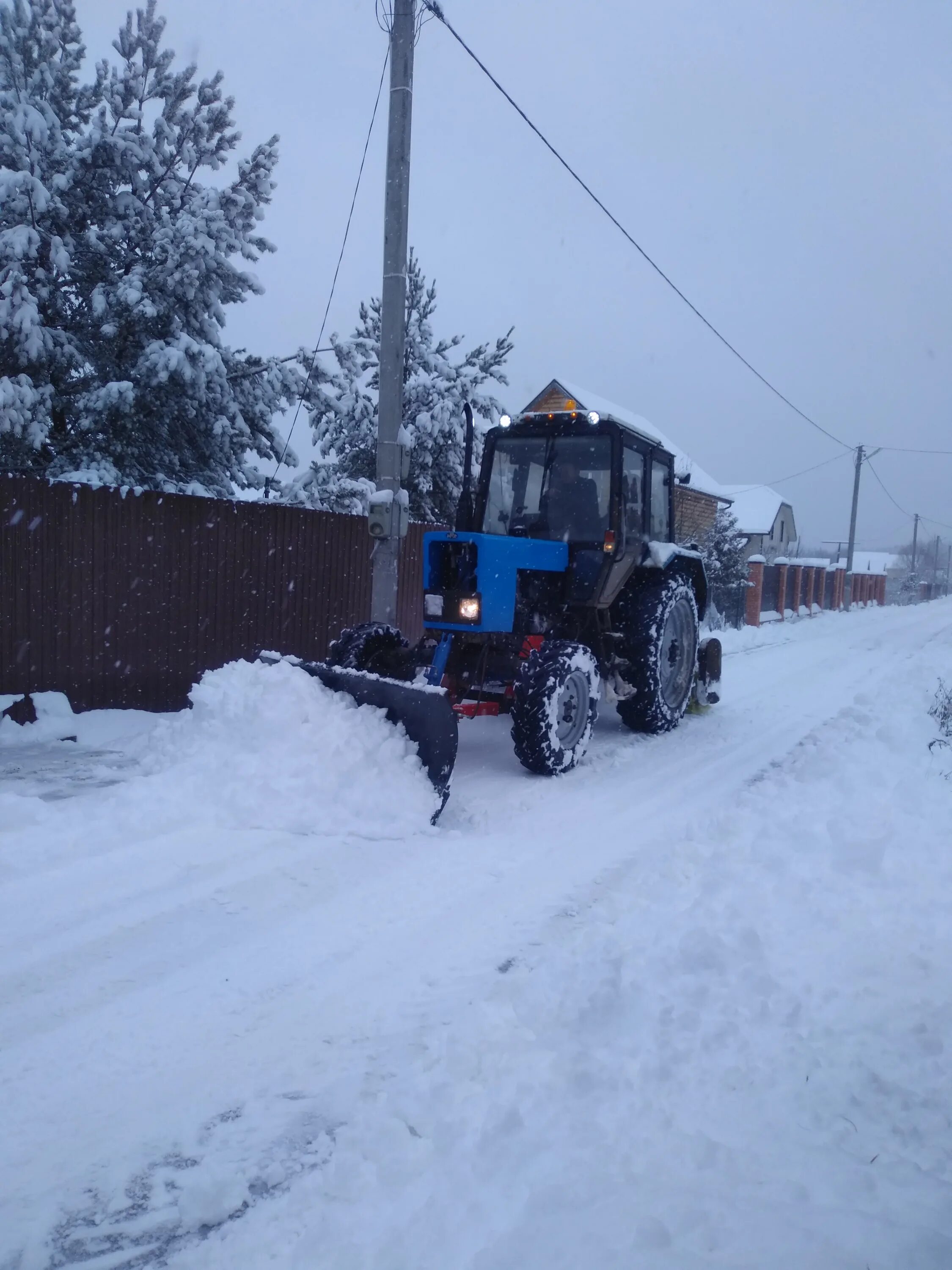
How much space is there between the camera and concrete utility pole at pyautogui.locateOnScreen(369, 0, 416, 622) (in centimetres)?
753

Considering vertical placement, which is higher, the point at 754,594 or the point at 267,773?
the point at 754,594

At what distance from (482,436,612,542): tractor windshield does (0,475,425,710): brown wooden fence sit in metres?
2.63

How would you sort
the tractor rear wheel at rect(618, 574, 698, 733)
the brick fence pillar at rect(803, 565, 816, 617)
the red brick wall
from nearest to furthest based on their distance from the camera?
the tractor rear wheel at rect(618, 574, 698, 733) < the red brick wall < the brick fence pillar at rect(803, 565, 816, 617)

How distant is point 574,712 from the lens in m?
6.30

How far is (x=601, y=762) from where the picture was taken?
656 centimetres

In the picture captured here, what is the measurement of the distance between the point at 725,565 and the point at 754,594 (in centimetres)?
151

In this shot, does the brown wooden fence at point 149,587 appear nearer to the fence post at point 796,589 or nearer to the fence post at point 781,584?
the fence post at point 781,584

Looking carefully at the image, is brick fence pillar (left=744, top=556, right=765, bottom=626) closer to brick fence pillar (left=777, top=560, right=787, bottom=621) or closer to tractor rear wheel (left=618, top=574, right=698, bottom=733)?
brick fence pillar (left=777, top=560, right=787, bottom=621)

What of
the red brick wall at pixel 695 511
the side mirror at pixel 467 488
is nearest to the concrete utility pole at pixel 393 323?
the side mirror at pixel 467 488

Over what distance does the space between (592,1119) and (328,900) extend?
69.2 inches

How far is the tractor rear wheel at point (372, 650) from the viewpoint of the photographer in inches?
251

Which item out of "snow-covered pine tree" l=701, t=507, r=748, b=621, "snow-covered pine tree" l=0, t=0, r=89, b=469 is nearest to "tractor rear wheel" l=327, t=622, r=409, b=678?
"snow-covered pine tree" l=0, t=0, r=89, b=469

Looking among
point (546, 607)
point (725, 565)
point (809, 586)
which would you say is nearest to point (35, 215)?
point (546, 607)

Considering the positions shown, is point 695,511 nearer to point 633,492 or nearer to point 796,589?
point 796,589
